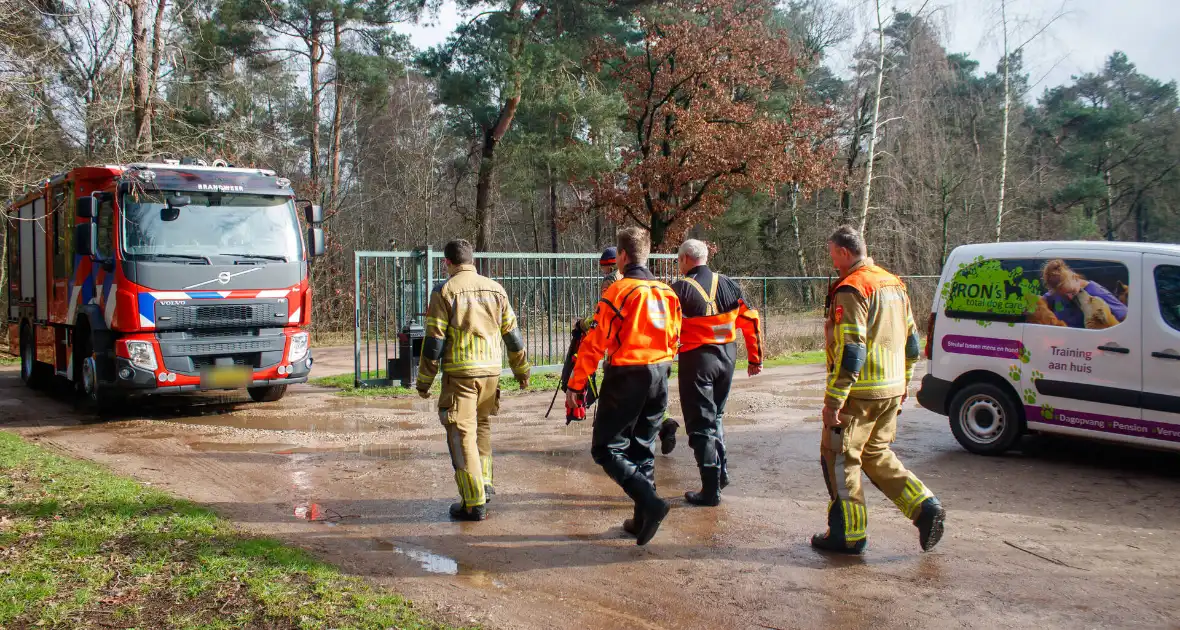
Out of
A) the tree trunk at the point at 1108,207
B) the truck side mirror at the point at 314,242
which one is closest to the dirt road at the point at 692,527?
the truck side mirror at the point at 314,242

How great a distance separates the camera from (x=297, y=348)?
34.2ft

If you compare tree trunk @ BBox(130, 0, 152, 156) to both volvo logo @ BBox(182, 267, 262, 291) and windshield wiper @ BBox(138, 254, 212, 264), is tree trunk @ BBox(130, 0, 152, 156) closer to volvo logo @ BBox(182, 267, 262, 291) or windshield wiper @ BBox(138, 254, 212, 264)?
windshield wiper @ BBox(138, 254, 212, 264)

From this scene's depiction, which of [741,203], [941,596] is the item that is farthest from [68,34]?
[741,203]

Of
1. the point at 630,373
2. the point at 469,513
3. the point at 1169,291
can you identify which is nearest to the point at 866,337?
the point at 630,373

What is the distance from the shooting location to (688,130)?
73.0 ft

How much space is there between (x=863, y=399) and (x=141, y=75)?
9064mm

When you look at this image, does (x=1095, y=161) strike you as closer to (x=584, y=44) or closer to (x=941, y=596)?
(x=584, y=44)

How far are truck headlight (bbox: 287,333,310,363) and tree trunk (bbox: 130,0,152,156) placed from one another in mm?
2817

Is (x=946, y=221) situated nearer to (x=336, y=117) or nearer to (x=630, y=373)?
(x=336, y=117)

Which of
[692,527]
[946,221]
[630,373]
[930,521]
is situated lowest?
[692,527]

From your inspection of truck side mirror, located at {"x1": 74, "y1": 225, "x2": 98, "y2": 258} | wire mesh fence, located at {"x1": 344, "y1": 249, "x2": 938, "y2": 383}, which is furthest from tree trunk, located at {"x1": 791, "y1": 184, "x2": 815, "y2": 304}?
truck side mirror, located at {"x1": 74, "y1": 225, "x2": 98, "y2": 258}

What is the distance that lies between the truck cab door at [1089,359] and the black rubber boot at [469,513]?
4950 millimetres

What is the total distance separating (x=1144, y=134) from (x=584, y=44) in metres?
30.3

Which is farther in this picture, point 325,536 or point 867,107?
point 867,107
